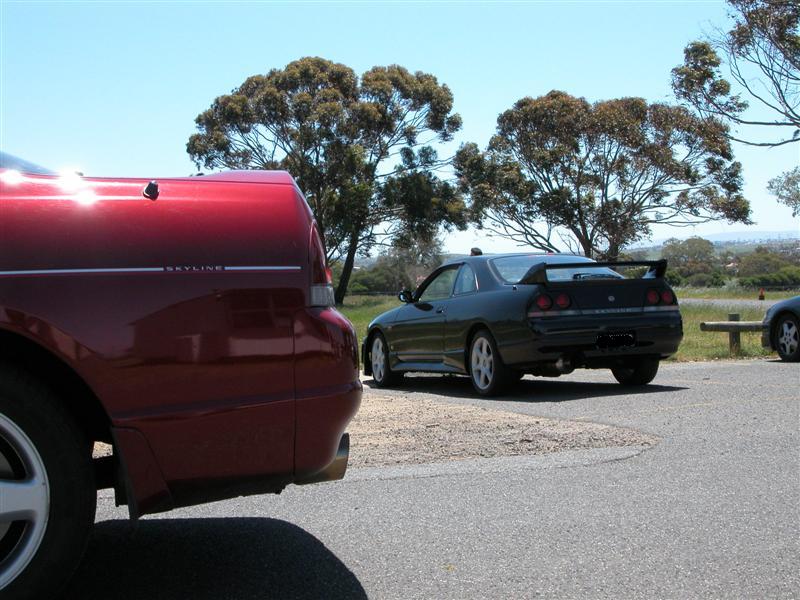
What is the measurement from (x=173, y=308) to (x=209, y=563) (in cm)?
126

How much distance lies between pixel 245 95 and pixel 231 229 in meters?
44.4

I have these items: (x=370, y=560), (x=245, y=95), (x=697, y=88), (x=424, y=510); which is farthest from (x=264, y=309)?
(x=245, y=95)

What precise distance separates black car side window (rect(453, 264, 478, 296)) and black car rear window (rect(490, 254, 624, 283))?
11.8 inches

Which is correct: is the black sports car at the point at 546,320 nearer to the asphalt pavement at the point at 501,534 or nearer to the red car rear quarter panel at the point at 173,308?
the asphalt pavement at the point at 501,534

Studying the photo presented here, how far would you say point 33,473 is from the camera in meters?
3.01

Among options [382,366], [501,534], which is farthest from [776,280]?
[501,534]

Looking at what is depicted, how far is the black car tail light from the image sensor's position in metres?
9.11

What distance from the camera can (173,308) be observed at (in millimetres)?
3207

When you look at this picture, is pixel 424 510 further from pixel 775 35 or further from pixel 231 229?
pixel 775 35

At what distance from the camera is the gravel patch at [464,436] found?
6.21 metres

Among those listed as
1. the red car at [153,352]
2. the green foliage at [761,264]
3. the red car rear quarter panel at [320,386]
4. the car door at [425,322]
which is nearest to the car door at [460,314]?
the car door at [425,322]

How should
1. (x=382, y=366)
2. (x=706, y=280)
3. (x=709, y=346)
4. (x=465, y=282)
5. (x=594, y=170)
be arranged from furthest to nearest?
(x=706, y=280), (x=594, y=170), (x=709, y=346), (x=382, y=366), (x=465, y=282)

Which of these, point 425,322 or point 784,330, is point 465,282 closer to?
point 425,322

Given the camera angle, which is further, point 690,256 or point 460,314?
point 690,256
